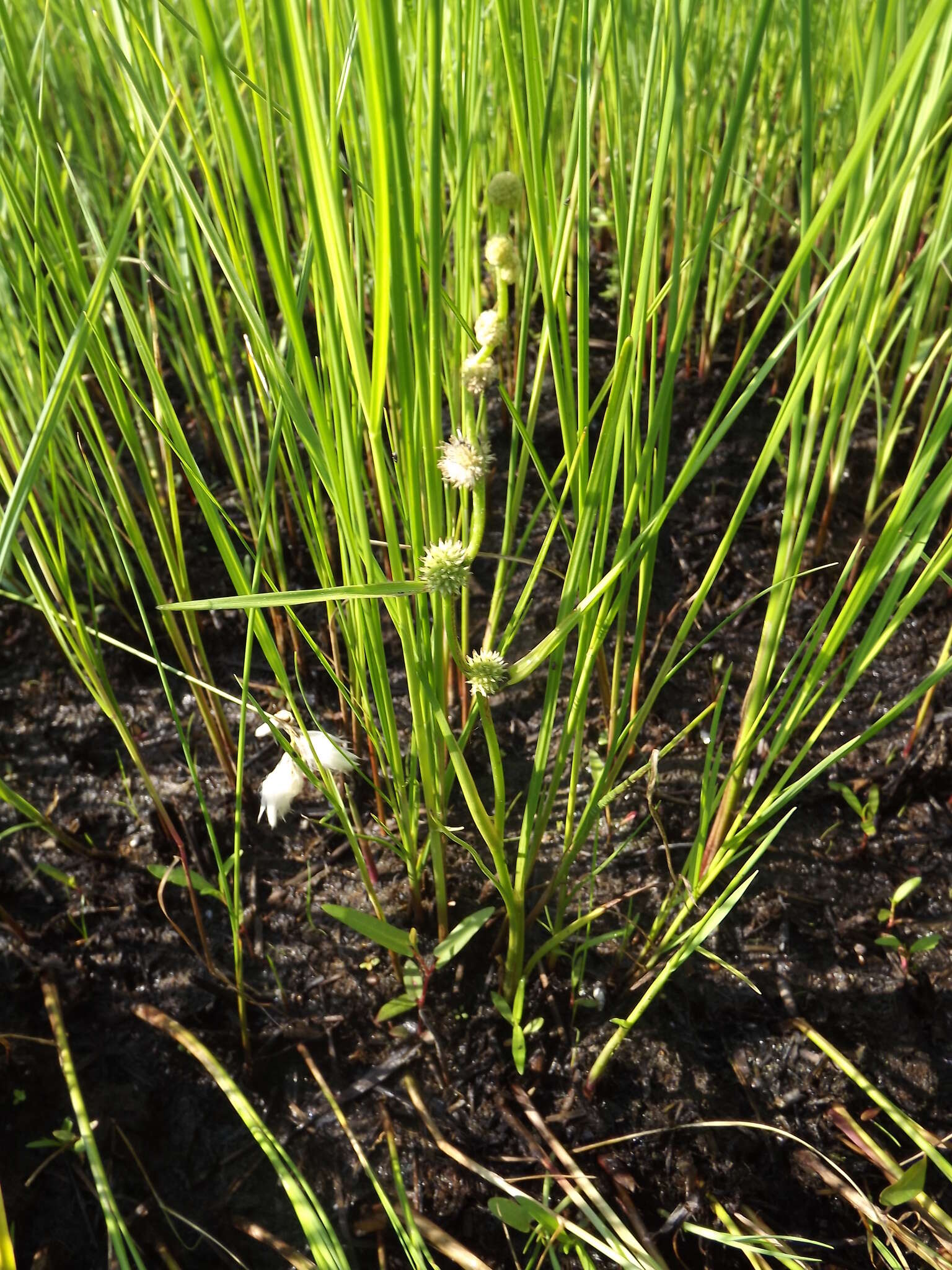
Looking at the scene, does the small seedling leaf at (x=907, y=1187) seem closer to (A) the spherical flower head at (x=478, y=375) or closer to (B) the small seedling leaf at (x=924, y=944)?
(B) the small seedling leaf at (x=924, y=944)

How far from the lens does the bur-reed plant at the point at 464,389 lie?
47cm

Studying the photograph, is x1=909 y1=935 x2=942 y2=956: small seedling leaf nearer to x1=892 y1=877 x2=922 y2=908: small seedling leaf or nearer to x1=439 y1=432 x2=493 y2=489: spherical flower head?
x1=892 y1=877 x2=922 y2=908: small seedling leaf

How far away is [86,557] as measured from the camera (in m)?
0.97

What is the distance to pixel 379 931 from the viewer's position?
76 cm

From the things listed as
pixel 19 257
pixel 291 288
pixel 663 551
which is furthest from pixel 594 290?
pixel 291 288

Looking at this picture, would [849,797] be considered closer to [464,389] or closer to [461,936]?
[461,936]

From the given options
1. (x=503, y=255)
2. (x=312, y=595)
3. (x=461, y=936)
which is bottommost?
(x=461, y=936)

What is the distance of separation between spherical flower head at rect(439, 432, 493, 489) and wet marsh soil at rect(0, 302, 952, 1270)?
0.41 m

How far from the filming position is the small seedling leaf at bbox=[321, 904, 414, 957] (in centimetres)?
74

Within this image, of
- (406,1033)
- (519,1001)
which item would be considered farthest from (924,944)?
(406,1033)

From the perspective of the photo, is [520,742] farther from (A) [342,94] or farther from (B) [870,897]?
(A) [342,94]

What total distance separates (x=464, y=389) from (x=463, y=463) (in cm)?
12

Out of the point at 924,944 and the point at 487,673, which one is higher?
the point at 487,673

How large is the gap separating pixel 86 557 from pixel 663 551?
30.1 inches
